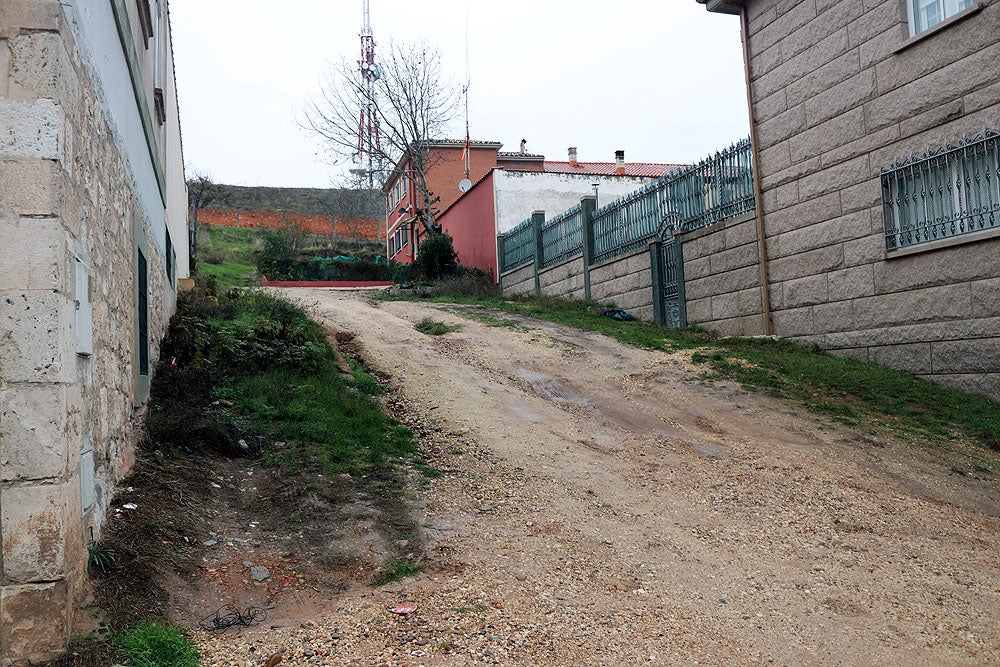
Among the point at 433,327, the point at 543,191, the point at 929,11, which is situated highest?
the point at 543,191

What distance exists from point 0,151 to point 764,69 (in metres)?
9.95

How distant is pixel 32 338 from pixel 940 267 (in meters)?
8.31

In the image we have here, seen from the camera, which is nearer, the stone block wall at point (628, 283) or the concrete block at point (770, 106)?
the concrete block at point (770, 106)

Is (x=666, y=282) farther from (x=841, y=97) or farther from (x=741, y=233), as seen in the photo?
(x=841, y=97)

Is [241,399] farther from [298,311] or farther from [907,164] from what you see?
[907,164]

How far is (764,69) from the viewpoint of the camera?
1060cm

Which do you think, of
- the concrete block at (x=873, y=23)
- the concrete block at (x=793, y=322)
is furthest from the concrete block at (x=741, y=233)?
the concrete block at (x=873, y=23)

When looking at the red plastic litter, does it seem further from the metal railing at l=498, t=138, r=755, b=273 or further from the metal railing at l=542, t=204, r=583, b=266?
the metal railing at l=542, t=204, r=583, b=266

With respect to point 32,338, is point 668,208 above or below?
above

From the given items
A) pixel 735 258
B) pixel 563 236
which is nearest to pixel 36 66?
pixel 735 258

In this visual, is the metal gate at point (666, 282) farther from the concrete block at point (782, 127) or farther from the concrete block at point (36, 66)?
the concrete block at point (36, 66)

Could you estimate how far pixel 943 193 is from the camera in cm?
805

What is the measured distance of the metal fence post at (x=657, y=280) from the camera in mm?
12812

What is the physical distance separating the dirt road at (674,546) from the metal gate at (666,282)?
15.2ft
